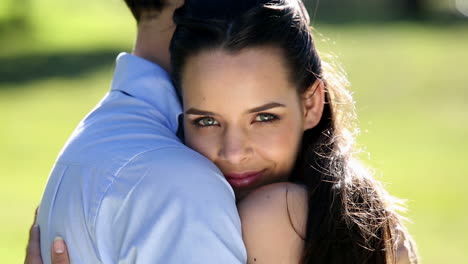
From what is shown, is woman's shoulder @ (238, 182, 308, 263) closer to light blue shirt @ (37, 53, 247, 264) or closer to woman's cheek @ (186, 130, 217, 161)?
light blue shirt @ (37, 53, 247, 264)

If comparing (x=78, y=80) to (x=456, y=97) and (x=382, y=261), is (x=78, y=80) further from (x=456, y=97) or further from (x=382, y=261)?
(x=382, y=261)

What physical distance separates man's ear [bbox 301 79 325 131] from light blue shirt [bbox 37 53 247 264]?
51cm

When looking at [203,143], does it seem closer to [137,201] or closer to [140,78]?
[140,78]

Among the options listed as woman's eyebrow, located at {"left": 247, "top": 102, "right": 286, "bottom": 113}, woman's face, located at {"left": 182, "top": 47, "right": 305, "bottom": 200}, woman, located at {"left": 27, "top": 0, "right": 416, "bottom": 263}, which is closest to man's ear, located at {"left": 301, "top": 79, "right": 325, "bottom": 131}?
woman, located at {"left": 27, "top": 0, "right": 416, "bottom": 263}

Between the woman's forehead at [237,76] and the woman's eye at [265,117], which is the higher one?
the woman's forehead at [237,76]

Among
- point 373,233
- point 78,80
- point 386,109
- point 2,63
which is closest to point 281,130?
point 373,233

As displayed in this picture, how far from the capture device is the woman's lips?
3090mm

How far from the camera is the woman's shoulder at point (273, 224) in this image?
9.15 feet

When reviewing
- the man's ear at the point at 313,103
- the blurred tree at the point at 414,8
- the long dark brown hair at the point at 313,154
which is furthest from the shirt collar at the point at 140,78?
the blurred tree at the point at 414,8

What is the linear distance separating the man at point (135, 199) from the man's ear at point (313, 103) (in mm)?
486

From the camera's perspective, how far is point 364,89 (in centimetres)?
1644

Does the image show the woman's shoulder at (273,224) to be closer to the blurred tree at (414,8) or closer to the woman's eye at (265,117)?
the woman's eye at (265,117)

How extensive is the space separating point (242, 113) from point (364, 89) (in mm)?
13588

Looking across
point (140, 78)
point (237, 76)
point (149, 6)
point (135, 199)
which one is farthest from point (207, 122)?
point (149, 6)
